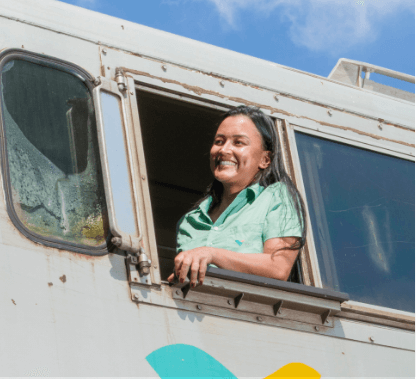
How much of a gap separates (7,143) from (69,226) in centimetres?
34

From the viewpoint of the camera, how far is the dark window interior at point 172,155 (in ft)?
11.1

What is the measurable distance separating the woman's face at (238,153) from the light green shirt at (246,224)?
0.29ft

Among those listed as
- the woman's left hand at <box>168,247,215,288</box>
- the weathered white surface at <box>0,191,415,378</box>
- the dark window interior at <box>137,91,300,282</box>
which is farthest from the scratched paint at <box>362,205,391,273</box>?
the woman's left hand at <box>168,247,215,288</box>

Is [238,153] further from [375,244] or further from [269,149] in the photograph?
[375,244]

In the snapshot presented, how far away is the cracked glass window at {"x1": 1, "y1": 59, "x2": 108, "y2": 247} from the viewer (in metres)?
2.28

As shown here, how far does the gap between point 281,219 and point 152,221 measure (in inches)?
19.9

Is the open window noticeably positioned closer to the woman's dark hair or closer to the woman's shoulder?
the woman's dark hair

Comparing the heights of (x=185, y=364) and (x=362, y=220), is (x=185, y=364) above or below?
below

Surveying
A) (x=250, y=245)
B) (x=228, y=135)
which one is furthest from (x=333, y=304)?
(x=228, y=135)

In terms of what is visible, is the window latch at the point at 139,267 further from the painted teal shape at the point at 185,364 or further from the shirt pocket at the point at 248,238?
the shirt pocket at the point at 248,238

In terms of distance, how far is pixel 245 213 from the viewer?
2.63 metres

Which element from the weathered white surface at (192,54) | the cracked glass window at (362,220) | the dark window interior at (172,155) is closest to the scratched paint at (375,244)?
the cracked glass window at (362,220)


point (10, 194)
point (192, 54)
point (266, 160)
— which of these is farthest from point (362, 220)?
point (10, 194)

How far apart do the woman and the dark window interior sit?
204mm
